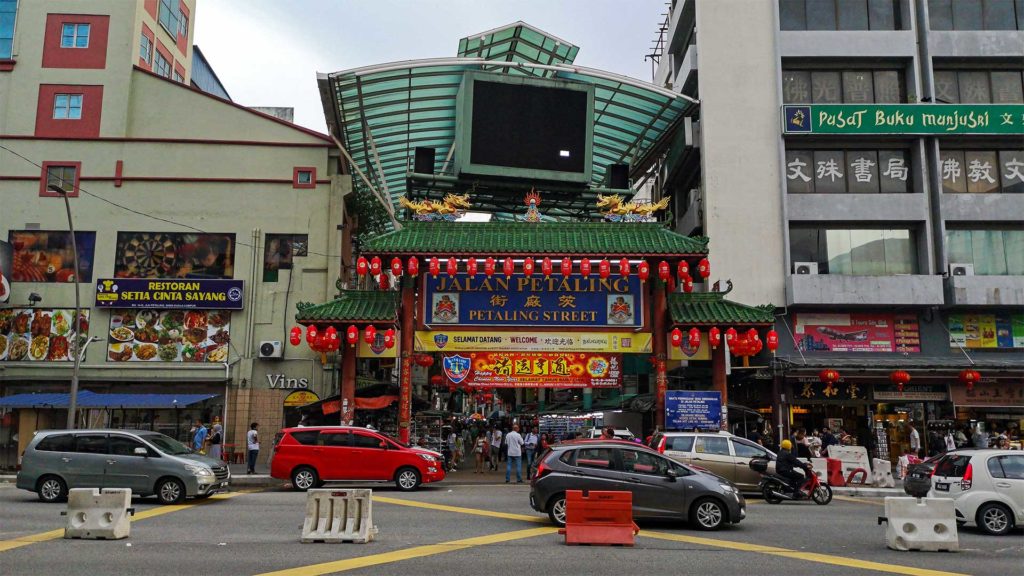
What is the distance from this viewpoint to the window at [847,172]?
104 feet

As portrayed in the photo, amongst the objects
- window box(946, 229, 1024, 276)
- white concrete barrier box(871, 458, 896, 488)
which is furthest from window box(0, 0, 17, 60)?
window box(946, 229, 1024, 276)

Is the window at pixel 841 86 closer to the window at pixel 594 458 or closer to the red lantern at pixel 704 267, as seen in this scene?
the red lantern at pixel 704 267

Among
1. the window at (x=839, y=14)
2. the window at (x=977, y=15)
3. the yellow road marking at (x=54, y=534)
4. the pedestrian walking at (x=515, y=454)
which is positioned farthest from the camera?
the window at (x=839, y=14)

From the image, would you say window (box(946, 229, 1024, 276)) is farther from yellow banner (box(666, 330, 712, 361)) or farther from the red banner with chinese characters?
the red banner with chinese characters

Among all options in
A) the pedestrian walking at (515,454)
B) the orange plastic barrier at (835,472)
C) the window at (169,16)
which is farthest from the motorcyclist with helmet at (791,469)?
the window at (169,16)

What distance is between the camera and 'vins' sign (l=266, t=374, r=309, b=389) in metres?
28.6

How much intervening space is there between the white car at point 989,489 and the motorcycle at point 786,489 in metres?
3.97

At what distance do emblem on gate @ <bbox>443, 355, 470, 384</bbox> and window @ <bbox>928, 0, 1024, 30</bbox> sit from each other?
24789mm

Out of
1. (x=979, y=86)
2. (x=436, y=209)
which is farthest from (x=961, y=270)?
(x=436, y=209)

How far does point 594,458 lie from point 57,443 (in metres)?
11.8

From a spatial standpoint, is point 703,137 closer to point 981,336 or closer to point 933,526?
A: point 981,336

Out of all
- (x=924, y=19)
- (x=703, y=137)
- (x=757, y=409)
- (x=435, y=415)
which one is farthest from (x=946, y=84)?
(x=435, y=415)

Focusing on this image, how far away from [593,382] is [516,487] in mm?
4372

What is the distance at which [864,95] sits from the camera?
32656mm
